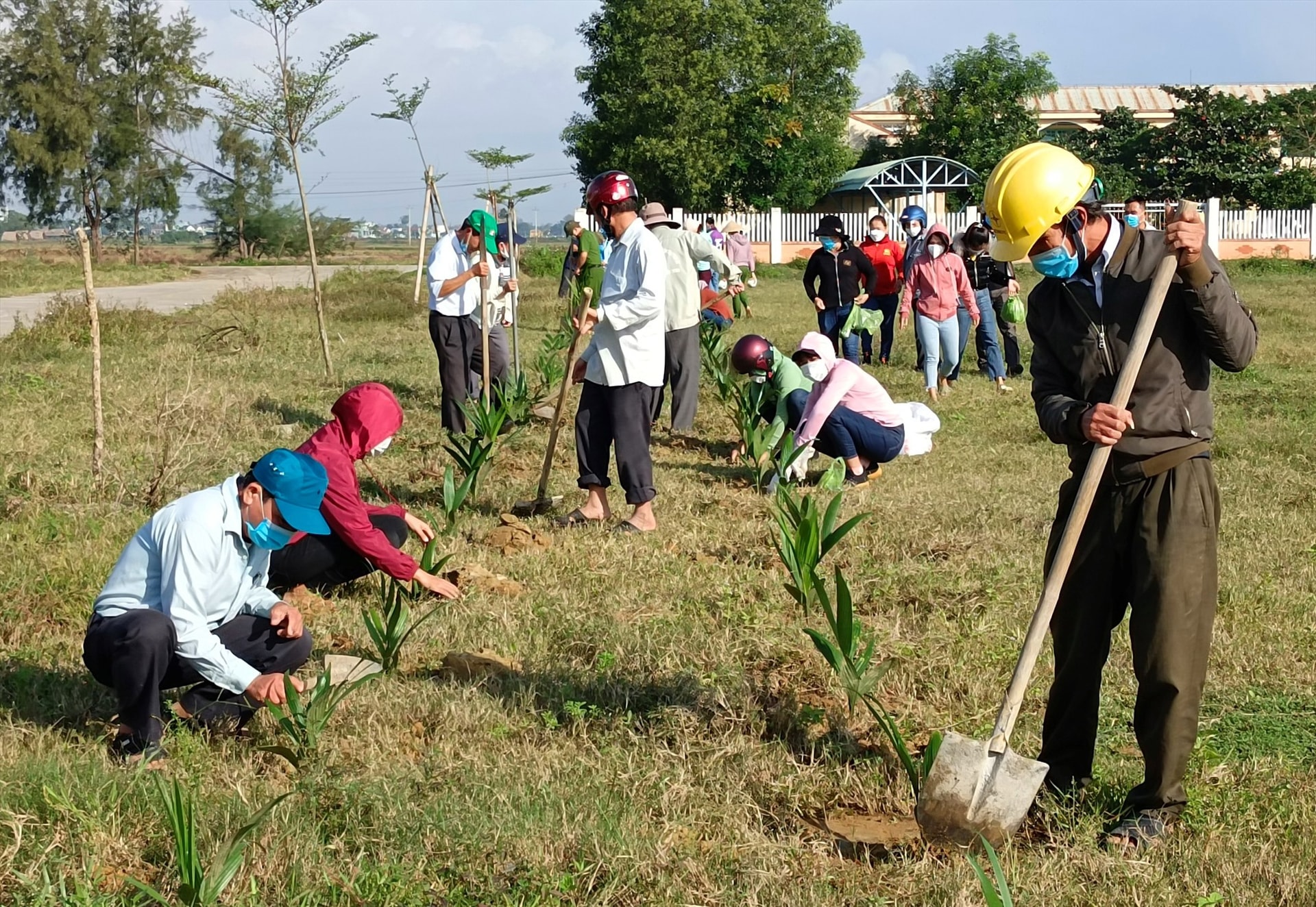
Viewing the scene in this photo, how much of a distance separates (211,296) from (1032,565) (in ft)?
73.0

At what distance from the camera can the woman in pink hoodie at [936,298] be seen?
11586mm

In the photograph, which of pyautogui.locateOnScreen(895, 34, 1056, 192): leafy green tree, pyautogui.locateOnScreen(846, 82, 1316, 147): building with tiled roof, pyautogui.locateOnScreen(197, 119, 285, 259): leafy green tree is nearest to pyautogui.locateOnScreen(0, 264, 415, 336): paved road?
pyautogui.locateOnScreen(197, 119, 285, 259): leafy green tree

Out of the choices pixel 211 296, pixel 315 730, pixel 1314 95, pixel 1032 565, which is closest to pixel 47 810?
pixel 315 730

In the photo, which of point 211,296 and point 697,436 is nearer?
point 697,436

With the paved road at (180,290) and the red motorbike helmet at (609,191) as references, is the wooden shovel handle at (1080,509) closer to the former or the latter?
the red motorbike helmet at (609,191)

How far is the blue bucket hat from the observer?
3.79 m

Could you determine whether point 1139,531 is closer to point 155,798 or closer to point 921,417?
point 155,798

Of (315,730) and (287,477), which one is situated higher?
(287,477)

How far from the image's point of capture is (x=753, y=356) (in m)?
8.31

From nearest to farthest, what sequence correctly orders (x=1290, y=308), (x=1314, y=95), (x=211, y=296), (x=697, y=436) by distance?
(x=697, y=436) < (x=1290, y=308) < (x=211, y=296) < (x=1314, y=95)

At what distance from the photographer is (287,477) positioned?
12.5 ft

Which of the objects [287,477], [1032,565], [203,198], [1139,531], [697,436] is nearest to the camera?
[1139,531]

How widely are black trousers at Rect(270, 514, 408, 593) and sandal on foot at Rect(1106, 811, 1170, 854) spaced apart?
3028 mm

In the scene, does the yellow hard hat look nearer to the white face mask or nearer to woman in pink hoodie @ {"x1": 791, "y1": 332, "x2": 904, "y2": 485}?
woman in pink hoodie @ {"x1": 791, "y1": 332, "x2": 904, "y2": 485}
